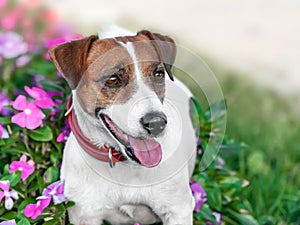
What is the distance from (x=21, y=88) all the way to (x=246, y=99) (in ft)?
6.82

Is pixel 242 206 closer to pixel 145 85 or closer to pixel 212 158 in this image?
pixel 212 158

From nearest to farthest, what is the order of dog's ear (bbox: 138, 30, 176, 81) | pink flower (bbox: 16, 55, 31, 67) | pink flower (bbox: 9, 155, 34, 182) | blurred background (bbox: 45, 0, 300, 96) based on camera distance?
dog's ear (bbox: 138, 30, 176, 81), pink flower (bbox: 9, 155, 34, 182), pink flower (bbox: 16, 55, 31, 67), blurred background (bbox: 45, 0, 300, 96)

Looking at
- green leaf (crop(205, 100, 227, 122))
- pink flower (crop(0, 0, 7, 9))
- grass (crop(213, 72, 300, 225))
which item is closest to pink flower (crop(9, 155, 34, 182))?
green leaf (crop(205, 100, 227, 122))

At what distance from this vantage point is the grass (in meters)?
3.93

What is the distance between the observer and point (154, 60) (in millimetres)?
2822

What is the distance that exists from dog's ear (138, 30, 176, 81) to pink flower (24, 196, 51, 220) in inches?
29.7

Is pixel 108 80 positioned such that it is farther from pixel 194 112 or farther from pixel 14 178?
pixel 194 112

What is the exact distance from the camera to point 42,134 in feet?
10.8

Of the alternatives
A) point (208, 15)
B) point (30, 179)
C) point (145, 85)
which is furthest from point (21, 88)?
point (208, 15)

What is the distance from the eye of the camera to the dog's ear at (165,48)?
293 centimetres

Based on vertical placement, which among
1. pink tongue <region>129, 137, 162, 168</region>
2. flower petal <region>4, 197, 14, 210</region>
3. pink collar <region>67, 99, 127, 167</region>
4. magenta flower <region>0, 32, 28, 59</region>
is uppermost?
pink tongue <region>129, 137, 162, 168</region>

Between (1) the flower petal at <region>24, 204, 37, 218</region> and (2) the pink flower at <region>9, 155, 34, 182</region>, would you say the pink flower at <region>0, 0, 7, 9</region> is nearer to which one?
(2) the pink flower at <region>9, 155, 34, 182</region>

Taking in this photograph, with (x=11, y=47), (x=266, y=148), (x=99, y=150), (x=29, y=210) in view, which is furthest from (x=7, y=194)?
(x=266, y=148)

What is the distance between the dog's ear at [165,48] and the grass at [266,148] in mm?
1004
